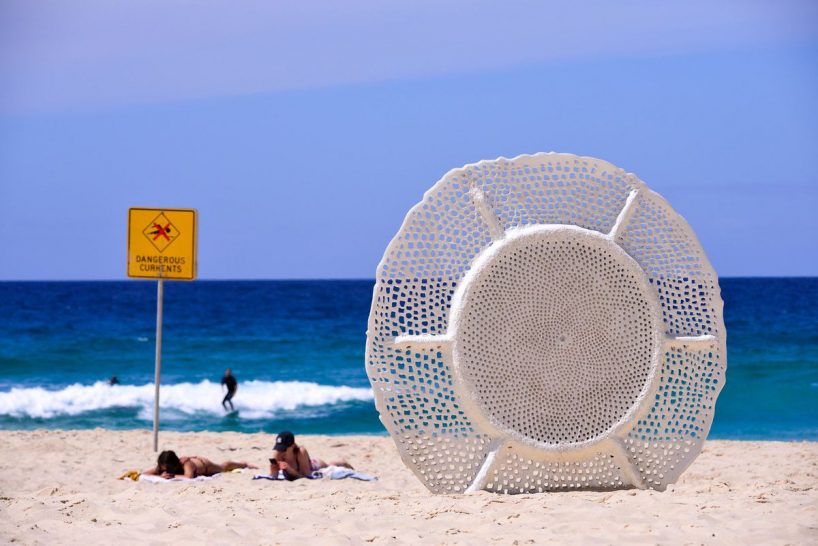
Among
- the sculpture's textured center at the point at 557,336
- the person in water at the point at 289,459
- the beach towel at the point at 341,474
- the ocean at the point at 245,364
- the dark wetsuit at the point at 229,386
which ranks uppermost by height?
the sculpture's textured center at the point at 557,336

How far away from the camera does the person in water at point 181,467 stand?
863cm

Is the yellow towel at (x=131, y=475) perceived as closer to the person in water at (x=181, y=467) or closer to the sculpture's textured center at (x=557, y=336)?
the person in water at (x=181, y=467)

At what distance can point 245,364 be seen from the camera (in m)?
28.1

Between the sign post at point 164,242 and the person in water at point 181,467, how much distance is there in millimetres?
1026

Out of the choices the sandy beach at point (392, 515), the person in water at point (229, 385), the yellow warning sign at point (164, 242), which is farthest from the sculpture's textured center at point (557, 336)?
the person in water at point (229, 385)

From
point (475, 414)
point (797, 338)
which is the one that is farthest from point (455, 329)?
point (797, 338)

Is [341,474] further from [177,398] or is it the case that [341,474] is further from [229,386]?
[177,398]

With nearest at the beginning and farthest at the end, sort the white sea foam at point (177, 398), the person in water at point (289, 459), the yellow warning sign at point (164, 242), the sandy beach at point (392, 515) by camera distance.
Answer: the sandy beach at point (392, 515) → the person in water at point (289, 459) → the yellow warning sign at point (164, 242) → the white sea foam at point (177, 398)

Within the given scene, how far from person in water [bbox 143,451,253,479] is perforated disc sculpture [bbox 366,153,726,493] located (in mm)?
2695

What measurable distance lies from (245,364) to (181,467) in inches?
764

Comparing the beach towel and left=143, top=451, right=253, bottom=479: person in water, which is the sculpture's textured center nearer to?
the beach towel

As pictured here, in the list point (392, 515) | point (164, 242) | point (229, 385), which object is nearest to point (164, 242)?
point (164, 242)

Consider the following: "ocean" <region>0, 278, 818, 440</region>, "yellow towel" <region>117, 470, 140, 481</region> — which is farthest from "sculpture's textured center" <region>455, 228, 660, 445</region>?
"ocean" <region>0, 278, 818, 440</region>

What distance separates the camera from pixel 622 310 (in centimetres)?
691
